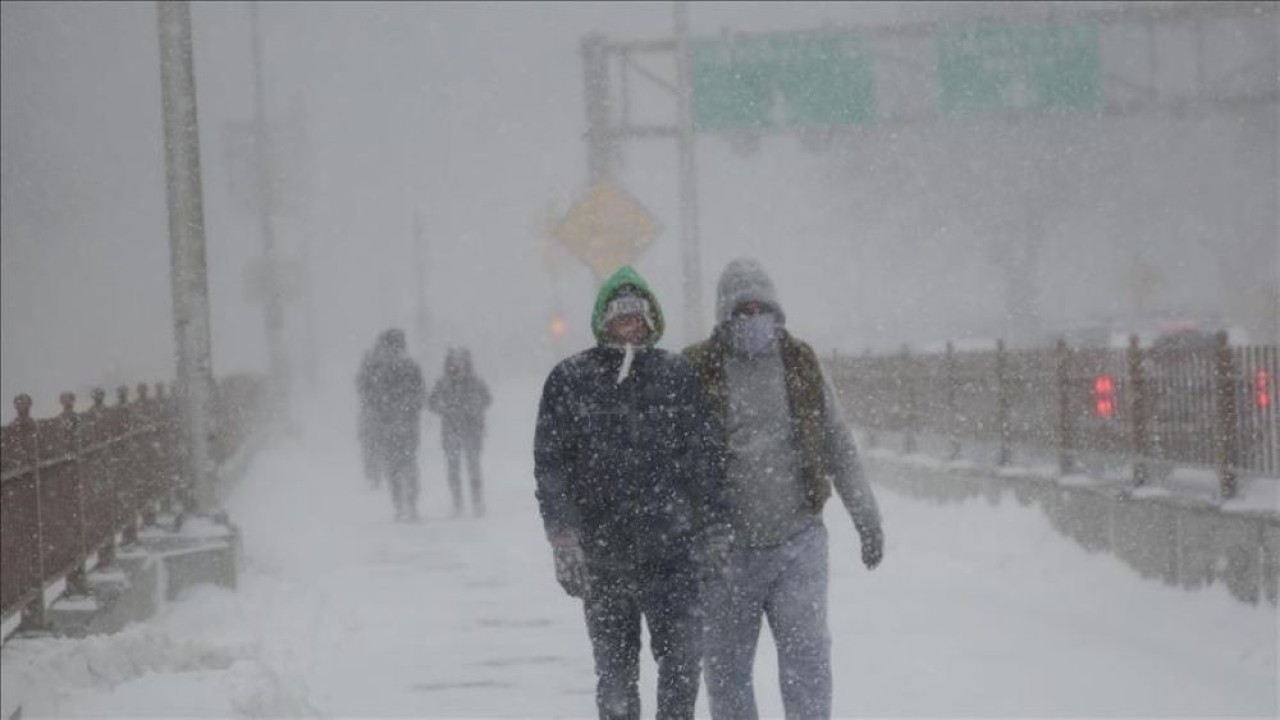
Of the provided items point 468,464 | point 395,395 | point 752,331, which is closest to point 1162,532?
point 752,331

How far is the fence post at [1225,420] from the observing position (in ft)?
35.5

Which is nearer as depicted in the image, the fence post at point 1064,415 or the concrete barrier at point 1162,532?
the concrete barrier at point 1162,532

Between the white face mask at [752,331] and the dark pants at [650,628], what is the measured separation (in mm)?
905

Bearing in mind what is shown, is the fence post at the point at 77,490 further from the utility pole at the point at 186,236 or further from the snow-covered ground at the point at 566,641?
the utility pole at the point at 186,236

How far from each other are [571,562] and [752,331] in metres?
1.13

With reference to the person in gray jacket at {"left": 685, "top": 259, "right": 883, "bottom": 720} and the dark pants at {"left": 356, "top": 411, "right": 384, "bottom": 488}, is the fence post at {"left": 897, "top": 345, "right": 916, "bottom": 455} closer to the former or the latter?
the dark pants at {"left": 356, "top": 411, "right": 384, "bottom": 488}

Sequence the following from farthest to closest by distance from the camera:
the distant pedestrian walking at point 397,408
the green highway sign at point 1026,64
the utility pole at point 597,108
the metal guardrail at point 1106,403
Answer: the green highway sign at point 1026,64, the utility pole at point 597,108, the distant pedestrian walking at point 397,408, the metal guardrail at point 1106,403

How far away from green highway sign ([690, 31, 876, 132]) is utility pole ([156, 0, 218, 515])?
14244 mm

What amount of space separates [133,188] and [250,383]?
75.2 m

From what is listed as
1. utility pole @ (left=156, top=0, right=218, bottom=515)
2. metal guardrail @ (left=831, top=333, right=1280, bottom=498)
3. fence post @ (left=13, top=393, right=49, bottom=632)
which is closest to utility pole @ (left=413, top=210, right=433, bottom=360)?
metal guardrail @ (left=831, top=333, right=1280, bottom=498)

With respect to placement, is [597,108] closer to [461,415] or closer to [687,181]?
[687,181]

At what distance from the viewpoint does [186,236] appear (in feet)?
46.0

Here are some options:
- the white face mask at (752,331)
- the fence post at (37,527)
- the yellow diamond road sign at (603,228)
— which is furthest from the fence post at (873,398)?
the white face mask at (752,331)

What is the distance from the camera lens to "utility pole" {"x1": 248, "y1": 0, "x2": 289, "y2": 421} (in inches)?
1416
